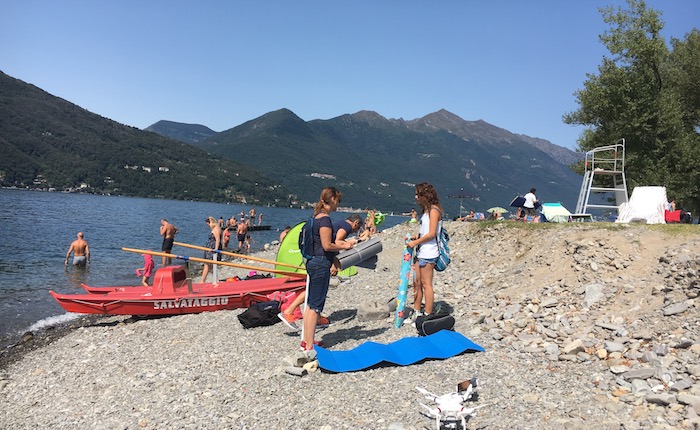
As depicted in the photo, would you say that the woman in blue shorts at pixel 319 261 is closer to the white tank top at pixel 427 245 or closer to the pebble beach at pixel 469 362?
the pebble beach at pixel 469 362

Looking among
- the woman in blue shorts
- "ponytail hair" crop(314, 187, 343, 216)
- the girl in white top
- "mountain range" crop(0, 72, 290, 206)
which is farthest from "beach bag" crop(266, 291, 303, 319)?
"mountain range" crop(0, 72, 290, 206)

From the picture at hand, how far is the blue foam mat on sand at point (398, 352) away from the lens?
709 centimetres

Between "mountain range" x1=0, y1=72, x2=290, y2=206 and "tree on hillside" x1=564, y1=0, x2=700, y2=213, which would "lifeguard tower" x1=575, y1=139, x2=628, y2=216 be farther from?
"mountain range" x1=0, y1=72, x2=290, y2=206

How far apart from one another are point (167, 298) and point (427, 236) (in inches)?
291

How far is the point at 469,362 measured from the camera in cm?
725

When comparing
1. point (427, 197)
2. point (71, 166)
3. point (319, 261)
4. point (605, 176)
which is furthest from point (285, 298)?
point (71, 166)

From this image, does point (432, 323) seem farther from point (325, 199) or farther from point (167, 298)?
point (167, 298)

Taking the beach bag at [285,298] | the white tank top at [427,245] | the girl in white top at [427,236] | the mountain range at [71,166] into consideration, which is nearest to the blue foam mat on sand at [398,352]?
the girl in white top at [427,236]

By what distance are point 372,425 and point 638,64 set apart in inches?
990

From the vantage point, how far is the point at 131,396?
23.1 feet

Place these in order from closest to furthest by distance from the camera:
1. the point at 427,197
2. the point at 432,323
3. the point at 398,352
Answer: the point at 398,352 < the point at 432,323 < the point at 427,197

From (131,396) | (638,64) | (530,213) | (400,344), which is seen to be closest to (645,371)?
(400,344)

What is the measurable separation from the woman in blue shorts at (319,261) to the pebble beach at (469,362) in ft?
2.45

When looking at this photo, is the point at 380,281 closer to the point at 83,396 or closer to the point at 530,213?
the point at 83,396
